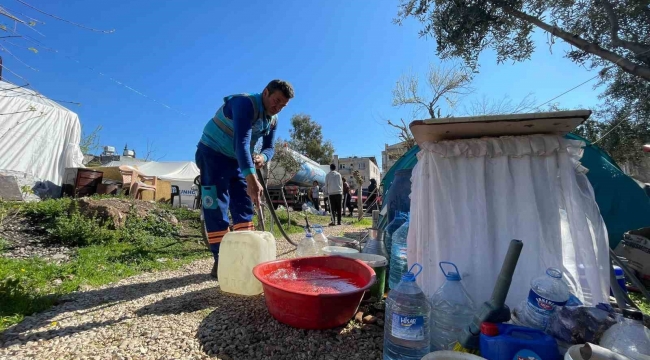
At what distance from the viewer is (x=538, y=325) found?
124cm

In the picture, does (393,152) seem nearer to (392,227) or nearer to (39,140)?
(39,140)

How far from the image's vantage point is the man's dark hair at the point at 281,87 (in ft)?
8.13

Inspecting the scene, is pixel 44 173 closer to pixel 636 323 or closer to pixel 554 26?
pixel 636 323

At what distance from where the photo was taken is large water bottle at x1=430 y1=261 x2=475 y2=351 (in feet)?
4.58

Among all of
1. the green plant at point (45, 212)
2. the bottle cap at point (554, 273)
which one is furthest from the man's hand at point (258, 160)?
the green plant at point (45, 212)

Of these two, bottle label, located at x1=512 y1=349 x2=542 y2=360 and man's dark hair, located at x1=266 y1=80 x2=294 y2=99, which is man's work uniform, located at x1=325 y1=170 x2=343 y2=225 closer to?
man's dark hair, located at x1=266 y1=80 x2=294 y2=99

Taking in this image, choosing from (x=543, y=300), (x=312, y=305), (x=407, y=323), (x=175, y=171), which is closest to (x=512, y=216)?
(x=543, y=300)

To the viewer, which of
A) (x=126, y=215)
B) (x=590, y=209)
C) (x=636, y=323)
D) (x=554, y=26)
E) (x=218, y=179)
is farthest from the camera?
(x=554, y=26)

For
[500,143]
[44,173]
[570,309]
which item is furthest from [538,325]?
[44,173]

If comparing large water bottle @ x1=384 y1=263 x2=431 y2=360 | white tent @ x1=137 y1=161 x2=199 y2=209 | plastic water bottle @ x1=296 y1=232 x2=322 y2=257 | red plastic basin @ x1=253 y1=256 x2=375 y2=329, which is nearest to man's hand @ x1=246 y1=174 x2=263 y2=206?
red plastic basin @ x1=253 y1=256 x2=375 y2=329

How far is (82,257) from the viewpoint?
3.28 m

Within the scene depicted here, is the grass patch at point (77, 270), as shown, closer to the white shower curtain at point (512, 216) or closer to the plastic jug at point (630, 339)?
the white shower curtain at point (512, 216)

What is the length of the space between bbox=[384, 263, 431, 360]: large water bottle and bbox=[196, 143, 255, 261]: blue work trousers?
5.29 ft

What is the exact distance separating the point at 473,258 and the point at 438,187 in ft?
1.38
